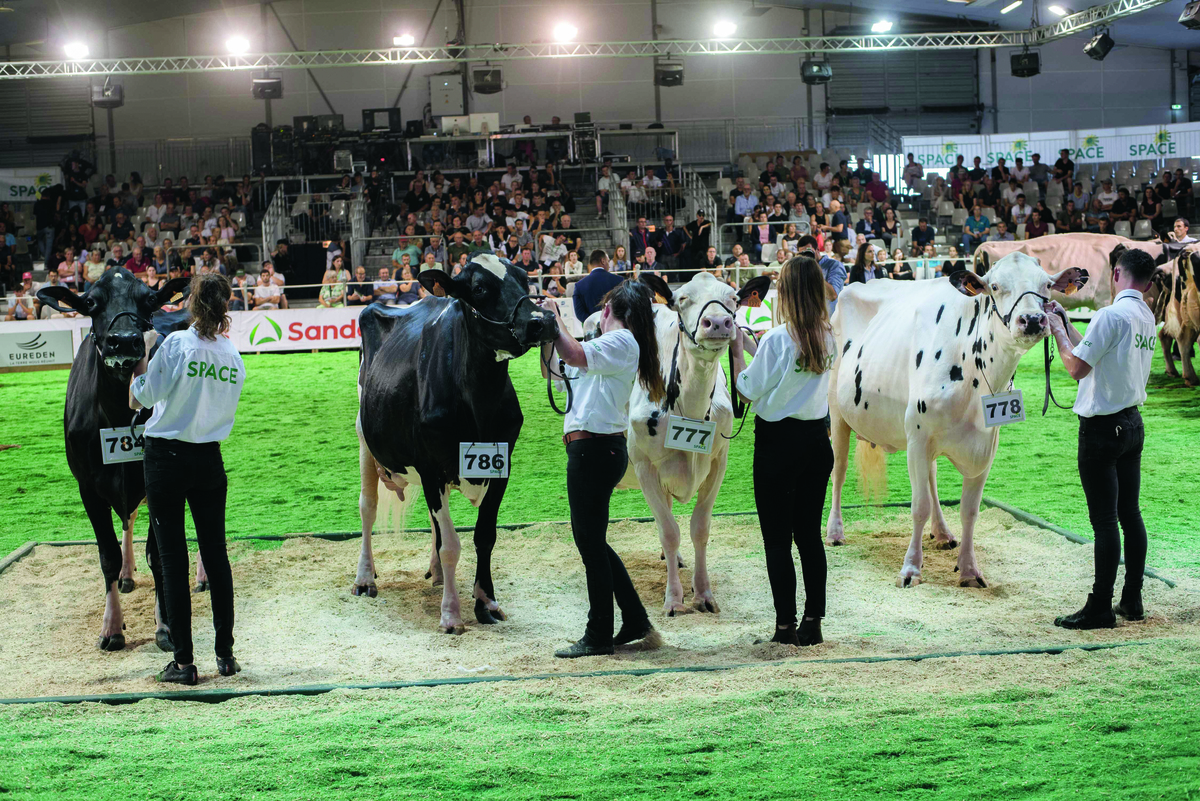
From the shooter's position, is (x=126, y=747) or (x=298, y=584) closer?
(x=126, y=747)

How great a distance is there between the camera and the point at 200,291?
4957 millimetres

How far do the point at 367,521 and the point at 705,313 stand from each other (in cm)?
296

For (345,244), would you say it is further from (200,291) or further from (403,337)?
(200,291)

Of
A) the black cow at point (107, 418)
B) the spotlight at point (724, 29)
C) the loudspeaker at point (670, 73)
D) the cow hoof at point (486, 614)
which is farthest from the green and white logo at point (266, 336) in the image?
the cow hoof at point (486, 614)

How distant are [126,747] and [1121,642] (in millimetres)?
4254

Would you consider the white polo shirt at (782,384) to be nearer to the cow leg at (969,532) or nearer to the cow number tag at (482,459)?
the cow number tag at (482,459)

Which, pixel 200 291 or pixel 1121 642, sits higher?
pixel 200 291

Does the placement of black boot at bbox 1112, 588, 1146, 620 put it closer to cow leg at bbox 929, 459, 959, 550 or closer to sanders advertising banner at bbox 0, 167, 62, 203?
cow leg at bbox 929, 459, 959, 550

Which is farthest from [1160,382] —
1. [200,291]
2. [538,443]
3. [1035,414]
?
[200,291]

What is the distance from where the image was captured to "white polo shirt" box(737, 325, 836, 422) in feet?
16.9

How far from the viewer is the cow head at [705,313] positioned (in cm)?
541

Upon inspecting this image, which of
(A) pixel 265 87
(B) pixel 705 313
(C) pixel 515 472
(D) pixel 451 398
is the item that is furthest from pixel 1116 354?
(A) pixel 265 87

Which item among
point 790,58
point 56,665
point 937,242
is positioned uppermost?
point 790,58

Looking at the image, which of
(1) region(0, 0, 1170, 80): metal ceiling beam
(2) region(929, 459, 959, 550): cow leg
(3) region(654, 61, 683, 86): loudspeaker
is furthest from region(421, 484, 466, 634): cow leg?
(3) region(654, 61, 683, 86): loudspeaker
